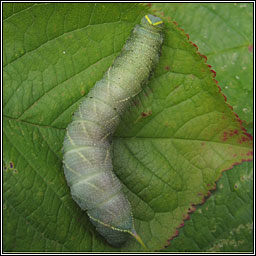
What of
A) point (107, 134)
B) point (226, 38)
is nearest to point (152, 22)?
point (226, 38)

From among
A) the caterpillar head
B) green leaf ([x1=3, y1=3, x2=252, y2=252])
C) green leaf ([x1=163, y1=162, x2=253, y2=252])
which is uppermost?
the caterpillar head

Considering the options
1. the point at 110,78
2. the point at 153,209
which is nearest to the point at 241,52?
the point at 110,78

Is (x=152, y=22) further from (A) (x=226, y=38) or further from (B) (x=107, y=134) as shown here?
(B) (x=107, y=134)

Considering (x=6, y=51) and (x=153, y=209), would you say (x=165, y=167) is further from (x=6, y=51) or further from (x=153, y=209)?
(x=6, y=51)

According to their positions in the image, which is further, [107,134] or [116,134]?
[116,134]

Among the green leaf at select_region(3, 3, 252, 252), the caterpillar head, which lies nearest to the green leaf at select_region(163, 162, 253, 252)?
the green leaf at select_region(3, 3, 252, 252)

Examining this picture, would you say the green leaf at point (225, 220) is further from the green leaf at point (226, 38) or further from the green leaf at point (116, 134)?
the green leaf at point (226, 38)

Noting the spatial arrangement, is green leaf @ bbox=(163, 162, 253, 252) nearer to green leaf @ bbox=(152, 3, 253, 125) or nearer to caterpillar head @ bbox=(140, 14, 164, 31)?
green leaf @ bbox=(152, 3, 253, 125)

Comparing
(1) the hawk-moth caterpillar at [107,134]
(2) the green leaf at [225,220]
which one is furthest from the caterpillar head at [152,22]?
(2) the green leaf at [225,220]
